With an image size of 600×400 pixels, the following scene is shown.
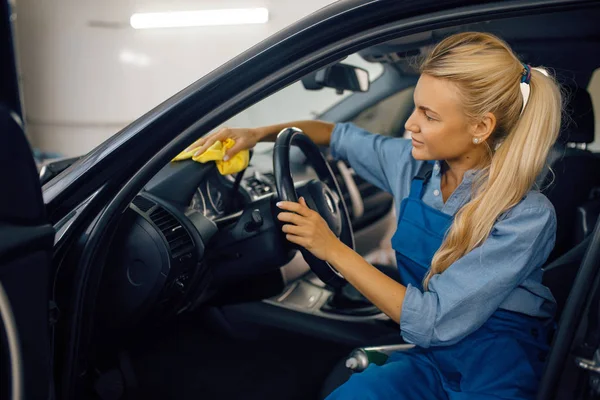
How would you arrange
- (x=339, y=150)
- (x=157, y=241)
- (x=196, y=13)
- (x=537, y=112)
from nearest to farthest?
(x=537, y=112) < (x=157, y=241) < (x=339, y=150) < (x=196, y=13)

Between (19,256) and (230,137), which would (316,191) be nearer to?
(230,137)

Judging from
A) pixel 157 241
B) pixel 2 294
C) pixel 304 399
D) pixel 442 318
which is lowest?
pixel 304 399

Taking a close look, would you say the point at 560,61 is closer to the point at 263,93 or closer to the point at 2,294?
the point at 263,93

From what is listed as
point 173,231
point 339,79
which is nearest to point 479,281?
point 173,231

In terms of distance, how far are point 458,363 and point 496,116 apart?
18.8 inches

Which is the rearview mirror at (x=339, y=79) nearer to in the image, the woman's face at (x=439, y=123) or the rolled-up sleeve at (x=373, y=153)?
the rolled-up sleeve at (x=373, y=153)

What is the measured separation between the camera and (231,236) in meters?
1.38

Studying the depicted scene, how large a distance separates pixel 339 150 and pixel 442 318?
62 centimetres

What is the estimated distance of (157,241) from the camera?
3.75 ft

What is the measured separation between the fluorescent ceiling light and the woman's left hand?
4.14 metres

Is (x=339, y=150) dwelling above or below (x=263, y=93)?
below

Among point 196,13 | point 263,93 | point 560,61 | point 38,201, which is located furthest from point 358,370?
point 196,13

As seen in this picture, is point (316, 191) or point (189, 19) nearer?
point (316, 191)

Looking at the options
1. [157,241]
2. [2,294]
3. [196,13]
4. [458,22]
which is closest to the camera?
[2,294]
